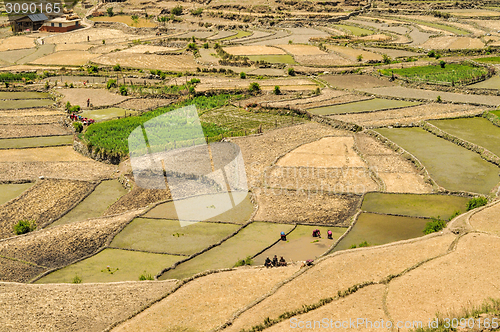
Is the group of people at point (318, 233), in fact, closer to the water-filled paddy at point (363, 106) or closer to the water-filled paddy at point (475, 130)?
the water-filled paddy at point (475, 130)

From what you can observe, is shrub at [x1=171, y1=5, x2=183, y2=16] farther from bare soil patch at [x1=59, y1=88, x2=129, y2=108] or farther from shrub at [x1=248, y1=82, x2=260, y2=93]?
shrub at [x1=248, y1=82, x2=260, y2=93]

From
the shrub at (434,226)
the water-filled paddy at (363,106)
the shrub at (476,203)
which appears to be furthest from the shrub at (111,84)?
the shrub at (434,226)

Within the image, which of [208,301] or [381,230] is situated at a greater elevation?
[208,301]

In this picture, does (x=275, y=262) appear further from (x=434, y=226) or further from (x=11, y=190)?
(x=11, y=190)

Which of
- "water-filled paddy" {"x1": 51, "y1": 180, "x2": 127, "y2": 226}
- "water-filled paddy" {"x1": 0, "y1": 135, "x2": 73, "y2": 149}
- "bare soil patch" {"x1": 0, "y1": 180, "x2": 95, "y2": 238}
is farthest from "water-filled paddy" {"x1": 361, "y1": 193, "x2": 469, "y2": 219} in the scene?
"water-filled paddy" {"x1": 0, "y1": 135, "x2": 73, "y2": 149}

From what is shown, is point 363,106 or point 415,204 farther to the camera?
point 363,106

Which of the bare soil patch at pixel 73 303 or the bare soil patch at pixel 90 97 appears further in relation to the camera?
the bare soil patch at pixel 90 97

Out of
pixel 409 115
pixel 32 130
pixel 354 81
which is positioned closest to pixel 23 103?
pixel 32 130

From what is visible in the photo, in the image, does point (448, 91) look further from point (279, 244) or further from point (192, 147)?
point (279, 244)
